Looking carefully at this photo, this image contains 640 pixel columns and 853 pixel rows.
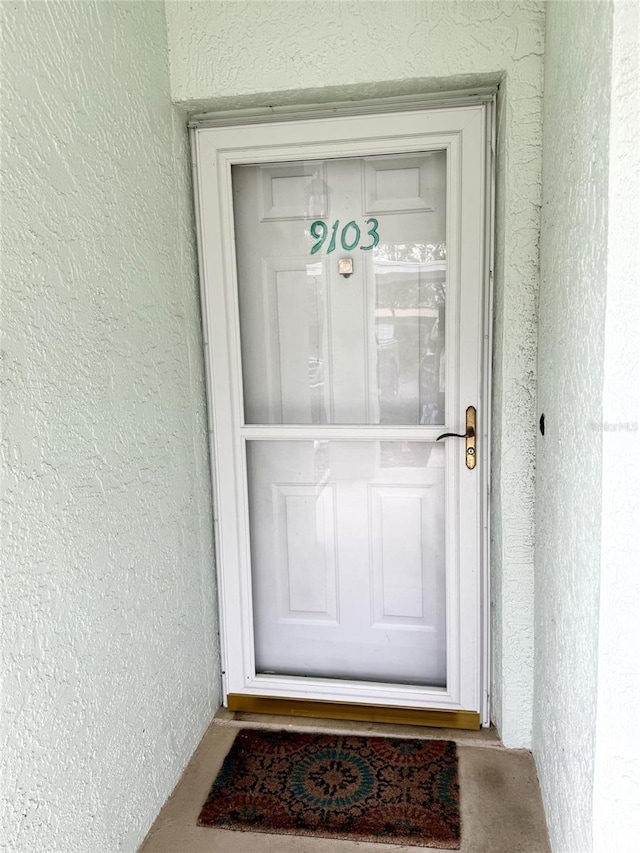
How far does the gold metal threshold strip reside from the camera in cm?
217

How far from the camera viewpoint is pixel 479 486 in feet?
6.82

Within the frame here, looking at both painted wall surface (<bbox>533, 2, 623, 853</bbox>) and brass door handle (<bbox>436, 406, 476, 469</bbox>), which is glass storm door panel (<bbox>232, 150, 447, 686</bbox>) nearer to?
brass door handle (<bbox>436, 406, 476, 469</bbox>)

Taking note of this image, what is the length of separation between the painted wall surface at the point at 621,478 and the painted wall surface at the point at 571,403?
0.03m

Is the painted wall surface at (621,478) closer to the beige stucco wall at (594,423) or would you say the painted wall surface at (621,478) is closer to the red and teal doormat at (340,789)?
the beige stucco wall at (594,423)

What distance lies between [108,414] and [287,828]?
1.29 m

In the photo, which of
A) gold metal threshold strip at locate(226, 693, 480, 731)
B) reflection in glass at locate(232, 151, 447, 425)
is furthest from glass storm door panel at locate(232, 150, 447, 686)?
gold metal threshold strip at locate(226, 693, 480, 731)

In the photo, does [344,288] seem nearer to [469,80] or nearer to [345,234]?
[345,234]

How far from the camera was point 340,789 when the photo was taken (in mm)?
1896

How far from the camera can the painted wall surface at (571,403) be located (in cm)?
119

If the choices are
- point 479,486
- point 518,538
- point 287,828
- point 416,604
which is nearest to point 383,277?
point 479,486

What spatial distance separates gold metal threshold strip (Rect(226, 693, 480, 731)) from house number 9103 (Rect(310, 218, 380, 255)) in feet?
5.36

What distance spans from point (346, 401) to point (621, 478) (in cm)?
120

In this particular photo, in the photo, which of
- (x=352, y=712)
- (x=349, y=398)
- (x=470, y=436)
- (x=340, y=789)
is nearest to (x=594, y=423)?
(x=470, y=436)

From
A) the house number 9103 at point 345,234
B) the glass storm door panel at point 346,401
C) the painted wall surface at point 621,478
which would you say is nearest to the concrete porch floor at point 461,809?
the glass storm door panel at point 346,401
